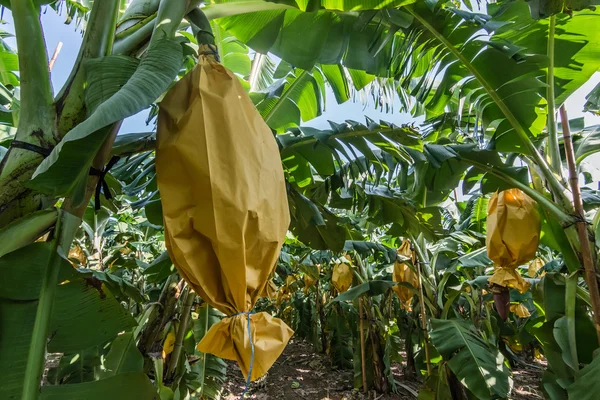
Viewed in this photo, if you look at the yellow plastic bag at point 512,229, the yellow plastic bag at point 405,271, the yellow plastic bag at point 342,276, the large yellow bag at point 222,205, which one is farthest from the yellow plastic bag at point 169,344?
the yellow plastic bag at point 342,276

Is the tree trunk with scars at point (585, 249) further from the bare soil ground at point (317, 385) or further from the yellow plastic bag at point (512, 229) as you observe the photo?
the bare soil ground at point (317, 385)

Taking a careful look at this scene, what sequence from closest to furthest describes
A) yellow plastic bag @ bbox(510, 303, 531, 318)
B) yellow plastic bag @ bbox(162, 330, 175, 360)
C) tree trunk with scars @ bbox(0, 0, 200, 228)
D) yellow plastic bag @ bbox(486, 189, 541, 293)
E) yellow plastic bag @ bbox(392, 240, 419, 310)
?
tree trunk with scars @ bbox(0, 0, 200, 228) < yellow plastic bag @ bbox(486, 189, 541, 293) < yellow plastic bag @ bbox(162, 330, 175, 360) < yellow plastic bag @ bbox(392, 240, 419, 310) < yellow plastic bag @ bbox(510, 303, 531, 318)

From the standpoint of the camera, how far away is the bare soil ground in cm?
388

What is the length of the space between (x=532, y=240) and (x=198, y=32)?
1.72 meters

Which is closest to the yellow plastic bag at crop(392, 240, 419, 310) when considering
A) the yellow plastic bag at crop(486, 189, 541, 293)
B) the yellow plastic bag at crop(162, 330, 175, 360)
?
the yellow plastic bag at crop(486, 189, 541, 293)

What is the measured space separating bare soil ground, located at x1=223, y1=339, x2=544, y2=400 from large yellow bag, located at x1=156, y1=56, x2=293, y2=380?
375 cm

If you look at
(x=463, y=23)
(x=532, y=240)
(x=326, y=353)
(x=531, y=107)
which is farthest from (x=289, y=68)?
(x=326, y=353)

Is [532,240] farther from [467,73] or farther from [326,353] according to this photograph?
[326,353]

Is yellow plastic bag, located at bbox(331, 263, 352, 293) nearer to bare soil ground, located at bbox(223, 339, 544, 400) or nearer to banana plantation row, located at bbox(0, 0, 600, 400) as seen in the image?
banana plantation row, located at bbox(0, 0, 600, 400)

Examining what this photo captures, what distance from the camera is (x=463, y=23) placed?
5.03 feet

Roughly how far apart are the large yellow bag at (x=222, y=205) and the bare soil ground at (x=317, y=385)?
3.75m

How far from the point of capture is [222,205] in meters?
0.57

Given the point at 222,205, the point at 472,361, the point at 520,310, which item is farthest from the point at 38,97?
the point at 520,310

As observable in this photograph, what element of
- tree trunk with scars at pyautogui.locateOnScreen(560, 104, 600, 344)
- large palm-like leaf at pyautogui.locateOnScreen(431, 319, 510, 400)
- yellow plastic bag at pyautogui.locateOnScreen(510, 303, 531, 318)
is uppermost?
tree trunk with scars at pyautogui.locateOnScreen(560, 104, 600, 344)
